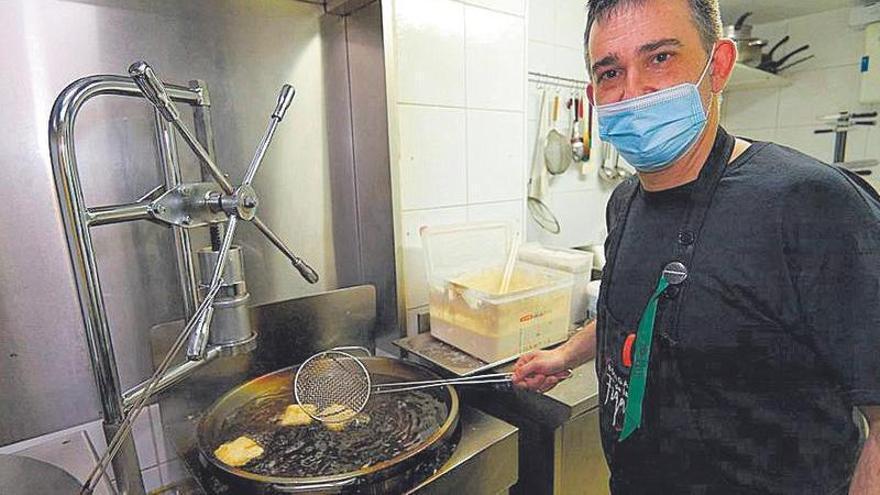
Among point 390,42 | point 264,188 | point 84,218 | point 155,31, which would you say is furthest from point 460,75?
point 84,218

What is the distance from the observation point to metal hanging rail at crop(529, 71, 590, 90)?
6.26 ft

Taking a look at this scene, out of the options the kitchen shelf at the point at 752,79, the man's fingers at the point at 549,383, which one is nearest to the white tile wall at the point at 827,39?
the kitchen shelf at the point at 752,79

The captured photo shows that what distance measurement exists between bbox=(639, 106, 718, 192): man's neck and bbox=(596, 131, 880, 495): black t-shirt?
2 centimetres

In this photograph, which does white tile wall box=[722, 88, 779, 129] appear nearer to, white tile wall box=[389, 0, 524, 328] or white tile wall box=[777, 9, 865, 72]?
white tile wall box=[777, 9, 865, 72]

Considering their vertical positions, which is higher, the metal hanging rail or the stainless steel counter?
the metal hanging rail

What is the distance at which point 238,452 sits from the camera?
2.75ft

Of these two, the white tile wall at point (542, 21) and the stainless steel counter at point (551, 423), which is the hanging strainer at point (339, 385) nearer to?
the stainless steel counter at point (551, 423)

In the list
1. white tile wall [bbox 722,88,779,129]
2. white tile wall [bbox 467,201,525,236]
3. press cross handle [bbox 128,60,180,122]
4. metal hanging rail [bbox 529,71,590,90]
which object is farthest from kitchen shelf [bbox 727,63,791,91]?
press cross handle [bbox 128,60,180,122]

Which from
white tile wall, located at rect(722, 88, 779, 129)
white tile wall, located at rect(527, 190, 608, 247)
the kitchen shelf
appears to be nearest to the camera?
white tile wall, located at rect(527, 190, 608, 247)

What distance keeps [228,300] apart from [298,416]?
0.90ft

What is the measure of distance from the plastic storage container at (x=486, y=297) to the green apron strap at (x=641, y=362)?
37cm

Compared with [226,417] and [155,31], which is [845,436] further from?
[155,31]

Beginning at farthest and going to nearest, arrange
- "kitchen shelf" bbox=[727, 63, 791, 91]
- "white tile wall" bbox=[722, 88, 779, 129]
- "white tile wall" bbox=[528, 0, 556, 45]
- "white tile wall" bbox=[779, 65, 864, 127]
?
"white tile wall" bbox=[722, 88, 779, 129]
"white tile wall" bbox=[779, 65, 864, 127]
"kitchen shelf" bbox=[727, 63, 791, 91]
"white tile wall" bbox=[528, 0, 556, 45]

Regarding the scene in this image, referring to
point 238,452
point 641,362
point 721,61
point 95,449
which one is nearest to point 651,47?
point 721,61
